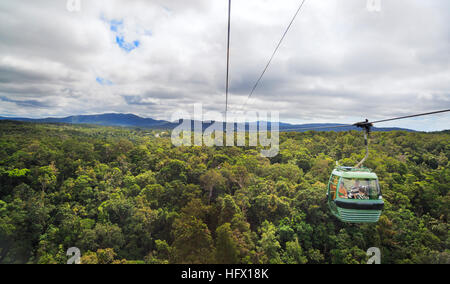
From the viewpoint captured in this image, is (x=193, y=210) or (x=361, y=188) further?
(x=193, y=210)

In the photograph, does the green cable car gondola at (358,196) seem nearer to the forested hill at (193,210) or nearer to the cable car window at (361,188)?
the cable car window at (361,188)

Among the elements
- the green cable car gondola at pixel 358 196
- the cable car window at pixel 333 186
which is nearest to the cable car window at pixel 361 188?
the green cable car gondola at pixel 358 196

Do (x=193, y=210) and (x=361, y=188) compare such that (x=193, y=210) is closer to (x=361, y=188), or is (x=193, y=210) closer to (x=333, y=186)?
(x=333, y=186)

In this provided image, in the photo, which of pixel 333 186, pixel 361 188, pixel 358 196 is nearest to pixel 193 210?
pixel 333 186

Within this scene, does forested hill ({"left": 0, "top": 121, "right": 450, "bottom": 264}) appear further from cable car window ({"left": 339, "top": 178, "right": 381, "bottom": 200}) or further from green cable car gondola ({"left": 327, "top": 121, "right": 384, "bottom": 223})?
cable car window ({"left": 339, "top": 178, "right": 381, "bottom": 200})

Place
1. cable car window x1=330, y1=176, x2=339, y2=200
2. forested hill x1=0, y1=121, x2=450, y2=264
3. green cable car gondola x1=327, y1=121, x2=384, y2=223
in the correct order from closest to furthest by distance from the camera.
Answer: green cable car gondola x1=327, y1=121, x2=384, y2=223 → cable car window x1=330, y1=176, x2=339, y2=200 → forested hill x1=0, y1=121, x2=450, y2=264

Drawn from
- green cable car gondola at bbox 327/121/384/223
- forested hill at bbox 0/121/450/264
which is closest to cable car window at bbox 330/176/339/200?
green cable car gondola at bbox 327/121/384/223

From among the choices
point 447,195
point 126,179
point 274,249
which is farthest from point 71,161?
point 447,195

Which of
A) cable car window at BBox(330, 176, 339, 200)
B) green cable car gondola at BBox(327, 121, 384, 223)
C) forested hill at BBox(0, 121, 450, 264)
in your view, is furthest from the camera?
forested hill at BBox(0, 121, 450, 264)
